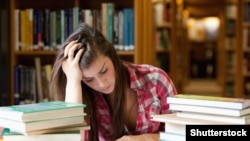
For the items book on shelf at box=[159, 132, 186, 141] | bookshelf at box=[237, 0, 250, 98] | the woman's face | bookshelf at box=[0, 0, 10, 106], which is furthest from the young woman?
bookshelf at box=[237, 0, 250, 98]

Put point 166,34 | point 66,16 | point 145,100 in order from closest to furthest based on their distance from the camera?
point 145,100 → point 66,16 → point 166,34

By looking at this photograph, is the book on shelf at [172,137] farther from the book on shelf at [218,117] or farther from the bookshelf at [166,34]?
the bookshelf at [166,34]

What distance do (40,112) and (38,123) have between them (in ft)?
0.10

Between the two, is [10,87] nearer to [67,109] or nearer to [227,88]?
[67,109]

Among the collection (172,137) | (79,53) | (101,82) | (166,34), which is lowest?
(172,137)

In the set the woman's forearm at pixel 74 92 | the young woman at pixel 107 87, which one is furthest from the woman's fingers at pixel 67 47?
the woman's forearm at pixel 74 92

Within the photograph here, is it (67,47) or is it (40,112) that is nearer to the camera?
(40,112)

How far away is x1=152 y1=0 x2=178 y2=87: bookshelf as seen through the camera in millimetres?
5555

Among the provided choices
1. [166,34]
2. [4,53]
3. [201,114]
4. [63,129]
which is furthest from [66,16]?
[166,34]

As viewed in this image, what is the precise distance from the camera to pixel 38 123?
109 centimetres

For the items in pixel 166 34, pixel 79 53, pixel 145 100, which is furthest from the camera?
pixel 166 34

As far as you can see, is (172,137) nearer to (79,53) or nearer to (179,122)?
(179,122)

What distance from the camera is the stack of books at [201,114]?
3.48 feet

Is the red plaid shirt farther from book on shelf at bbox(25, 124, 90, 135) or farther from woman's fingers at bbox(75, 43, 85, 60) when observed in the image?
book on shelf at bbox(25, 124, 90, 135)
